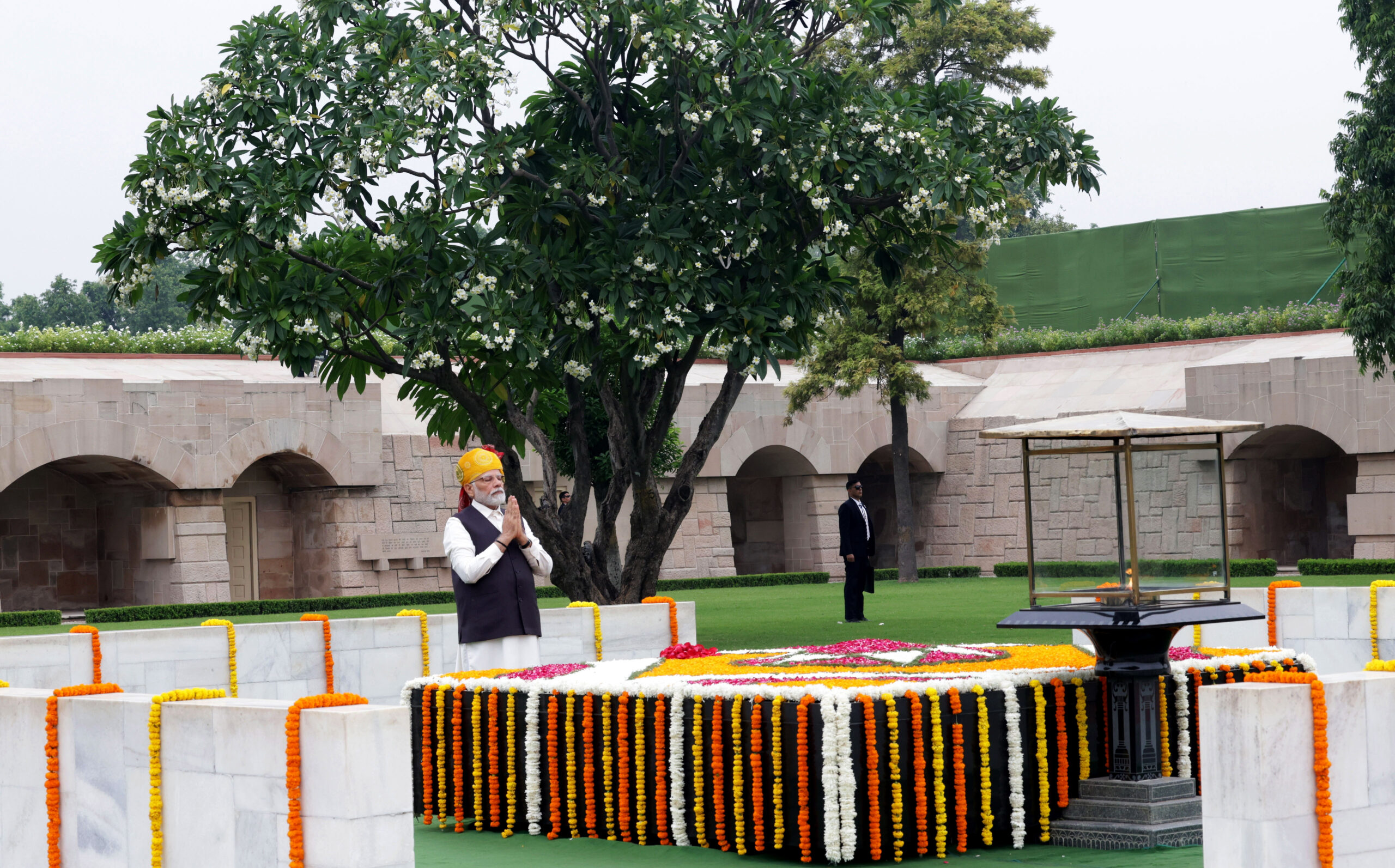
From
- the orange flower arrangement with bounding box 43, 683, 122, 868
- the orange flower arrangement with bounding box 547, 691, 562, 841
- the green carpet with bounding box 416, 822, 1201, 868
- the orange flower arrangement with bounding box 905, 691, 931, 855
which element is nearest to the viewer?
the orange flower arrangement with bounding box 43, 683, 122, 868

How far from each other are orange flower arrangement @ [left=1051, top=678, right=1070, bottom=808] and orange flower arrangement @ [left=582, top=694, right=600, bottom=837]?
2101 mm

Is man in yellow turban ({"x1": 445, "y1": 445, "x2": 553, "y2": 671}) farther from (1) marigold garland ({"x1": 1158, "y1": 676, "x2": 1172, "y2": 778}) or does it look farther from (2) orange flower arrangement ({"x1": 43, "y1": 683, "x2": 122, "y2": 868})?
(1) marigold garland ({"x1": 1158, "y1": 676, "x2": 1172, "y2": 778})

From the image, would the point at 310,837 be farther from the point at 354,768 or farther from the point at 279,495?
the point at 279,495

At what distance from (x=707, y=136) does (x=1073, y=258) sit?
22.3 metres

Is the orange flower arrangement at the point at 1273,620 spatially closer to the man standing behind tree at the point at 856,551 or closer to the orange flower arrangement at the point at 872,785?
the man standing behind tree at the point at 856,551

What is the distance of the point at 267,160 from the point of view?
1301cm

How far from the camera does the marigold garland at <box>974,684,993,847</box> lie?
664cm

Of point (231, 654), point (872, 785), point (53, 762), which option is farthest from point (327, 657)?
point (872, 785)

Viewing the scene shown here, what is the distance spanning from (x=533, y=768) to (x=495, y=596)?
1.19m

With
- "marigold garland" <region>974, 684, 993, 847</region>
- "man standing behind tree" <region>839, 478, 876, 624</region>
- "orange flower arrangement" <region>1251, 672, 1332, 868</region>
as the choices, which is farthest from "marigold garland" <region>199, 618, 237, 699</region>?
"orange flower arrangement" <region>1251, 672, 1332, 868</region>

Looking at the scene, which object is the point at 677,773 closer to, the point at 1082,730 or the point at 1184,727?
the point at 1082,730

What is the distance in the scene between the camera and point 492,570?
815cm

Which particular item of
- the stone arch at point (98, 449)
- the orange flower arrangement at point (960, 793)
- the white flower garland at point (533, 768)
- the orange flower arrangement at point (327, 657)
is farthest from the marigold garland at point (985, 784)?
the stone arch at point (98, 449)

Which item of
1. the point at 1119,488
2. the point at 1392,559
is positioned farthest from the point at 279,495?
the point at 1119,488
